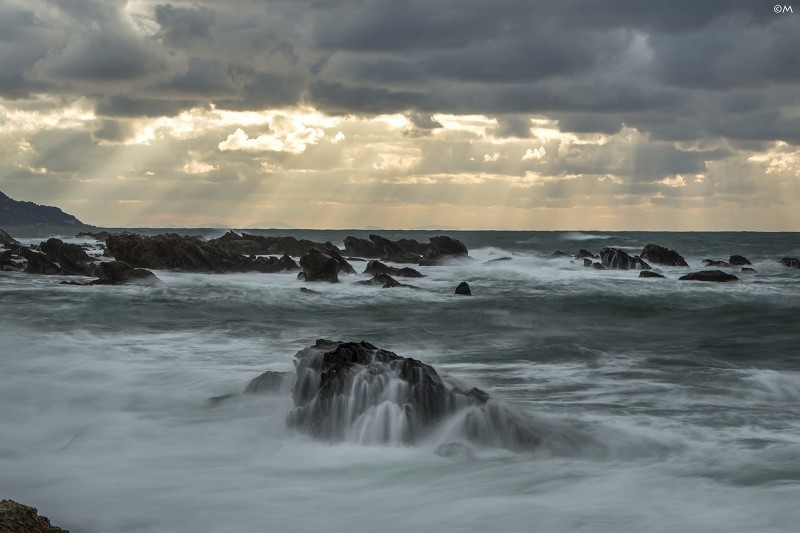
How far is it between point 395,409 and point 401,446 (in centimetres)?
57

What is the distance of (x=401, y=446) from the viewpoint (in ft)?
36.6

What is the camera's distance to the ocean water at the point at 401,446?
905cm

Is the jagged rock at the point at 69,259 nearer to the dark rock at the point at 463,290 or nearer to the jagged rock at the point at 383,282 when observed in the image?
the jagged rock at the point at 383,282

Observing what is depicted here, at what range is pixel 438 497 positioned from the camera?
9453 mm

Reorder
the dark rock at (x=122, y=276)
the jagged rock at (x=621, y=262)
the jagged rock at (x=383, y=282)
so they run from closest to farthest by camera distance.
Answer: the dark rock at (x=122, y=276)
the jagged rock at (x=383, y=282)
the jagged rock at (x=621, y=262)

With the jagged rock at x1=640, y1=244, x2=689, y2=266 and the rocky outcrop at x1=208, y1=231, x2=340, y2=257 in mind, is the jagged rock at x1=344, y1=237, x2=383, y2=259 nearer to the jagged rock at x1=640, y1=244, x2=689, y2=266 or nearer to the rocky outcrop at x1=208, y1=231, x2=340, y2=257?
the rocky outcrop at x1=208, y1=231, x2=340, y2=257

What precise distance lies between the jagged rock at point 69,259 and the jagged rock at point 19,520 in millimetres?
35672

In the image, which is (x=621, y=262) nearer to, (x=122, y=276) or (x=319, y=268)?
(x=319, y=268)

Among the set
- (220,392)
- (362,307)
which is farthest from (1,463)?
(362,307)

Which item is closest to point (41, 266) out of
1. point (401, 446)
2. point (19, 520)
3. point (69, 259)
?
point (69, 259)

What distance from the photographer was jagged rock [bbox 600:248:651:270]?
174 feet

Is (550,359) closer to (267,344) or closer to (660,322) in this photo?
(267,344)

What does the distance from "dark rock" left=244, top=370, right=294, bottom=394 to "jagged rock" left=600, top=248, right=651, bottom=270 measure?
137ft

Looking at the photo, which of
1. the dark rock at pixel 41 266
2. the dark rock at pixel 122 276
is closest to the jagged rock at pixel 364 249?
the dark rock at pixel 41 266
